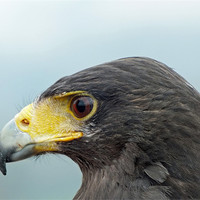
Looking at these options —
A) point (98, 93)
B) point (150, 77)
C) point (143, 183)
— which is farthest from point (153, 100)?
point (143, 183)

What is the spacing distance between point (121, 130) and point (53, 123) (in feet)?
1.35

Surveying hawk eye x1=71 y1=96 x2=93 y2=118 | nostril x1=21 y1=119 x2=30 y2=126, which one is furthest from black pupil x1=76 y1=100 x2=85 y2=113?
nostril x1=21 y1=119 x2=30 y2=126

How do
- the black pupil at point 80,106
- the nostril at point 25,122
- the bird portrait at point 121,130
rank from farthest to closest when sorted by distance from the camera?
the nostril at point 25,122
the black pupil at point 80,106
the bird portrait at point 121,130

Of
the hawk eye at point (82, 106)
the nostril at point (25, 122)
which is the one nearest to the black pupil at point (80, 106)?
the hawk eye at point (82, 106)

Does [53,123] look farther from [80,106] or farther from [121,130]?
[121,130]


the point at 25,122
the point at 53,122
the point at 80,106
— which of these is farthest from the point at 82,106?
the point at 25,122

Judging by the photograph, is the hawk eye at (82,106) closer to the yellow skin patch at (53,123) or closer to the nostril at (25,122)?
the yellow skin patch at (53,123)

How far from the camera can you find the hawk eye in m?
2.37

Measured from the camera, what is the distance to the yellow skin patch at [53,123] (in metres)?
2.43

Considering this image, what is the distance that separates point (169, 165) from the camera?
7.30 feet

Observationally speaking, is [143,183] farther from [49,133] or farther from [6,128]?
[6,128]

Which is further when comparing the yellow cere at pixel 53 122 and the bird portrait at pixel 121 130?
the yellow cere at pixel 53 122

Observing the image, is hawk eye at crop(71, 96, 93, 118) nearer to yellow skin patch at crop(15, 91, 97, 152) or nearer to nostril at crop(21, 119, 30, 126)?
yellow skin patch at crop(15, 91, 97, 152)

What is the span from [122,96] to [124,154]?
31 centimetres
